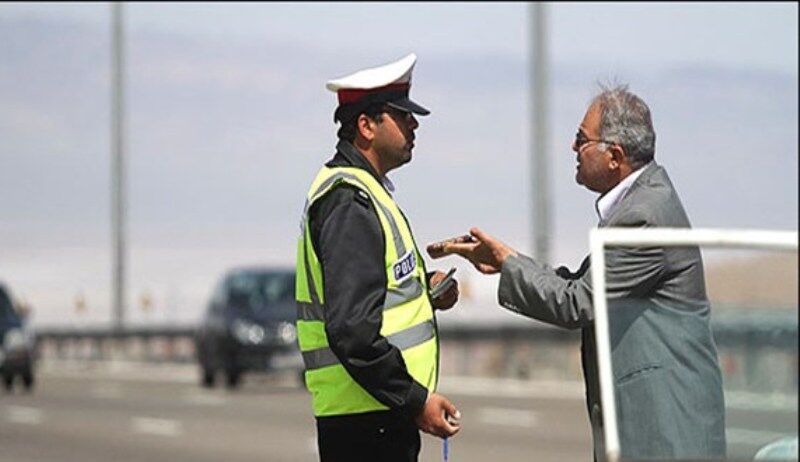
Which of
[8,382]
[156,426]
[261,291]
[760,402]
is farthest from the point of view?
[8,382]

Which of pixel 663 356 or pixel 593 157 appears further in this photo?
pixel 593 157

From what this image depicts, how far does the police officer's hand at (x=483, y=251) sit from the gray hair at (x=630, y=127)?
0.47 meters

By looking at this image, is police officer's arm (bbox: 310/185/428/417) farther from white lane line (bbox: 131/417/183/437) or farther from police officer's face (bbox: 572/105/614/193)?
white lane line (bbox: 131/417/183/437)

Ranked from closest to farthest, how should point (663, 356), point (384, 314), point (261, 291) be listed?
point (663, 356), point (384, 314), point (261, 291)

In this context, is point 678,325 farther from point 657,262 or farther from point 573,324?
point 573,324

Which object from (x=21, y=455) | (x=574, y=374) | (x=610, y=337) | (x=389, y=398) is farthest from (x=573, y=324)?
(x=574, y=374)

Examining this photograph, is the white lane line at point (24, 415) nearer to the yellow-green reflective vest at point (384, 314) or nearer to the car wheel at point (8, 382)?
the car wheel at point (8, 382)

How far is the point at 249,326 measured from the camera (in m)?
36.9

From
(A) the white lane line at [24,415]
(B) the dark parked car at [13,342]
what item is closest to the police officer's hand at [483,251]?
(A) the white lane line at [24,415]

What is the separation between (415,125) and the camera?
25.8ft

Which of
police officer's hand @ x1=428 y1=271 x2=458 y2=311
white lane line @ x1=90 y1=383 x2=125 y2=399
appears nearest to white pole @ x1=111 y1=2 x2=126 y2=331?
white lane line @ x1=90 y1=383 x2=125 y2=399

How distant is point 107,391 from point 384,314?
106 feet

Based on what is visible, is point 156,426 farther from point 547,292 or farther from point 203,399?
point 547,292

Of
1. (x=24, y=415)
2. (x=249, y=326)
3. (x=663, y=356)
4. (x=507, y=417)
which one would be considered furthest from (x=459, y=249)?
(x=249, y=326)
